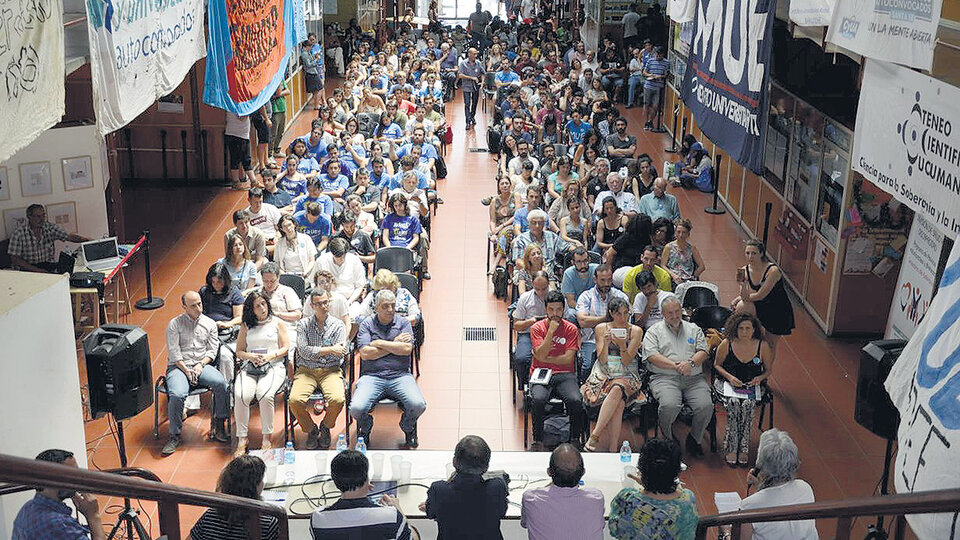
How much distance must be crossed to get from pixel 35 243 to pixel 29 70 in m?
4.64

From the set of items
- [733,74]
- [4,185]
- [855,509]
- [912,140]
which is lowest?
[4,185]

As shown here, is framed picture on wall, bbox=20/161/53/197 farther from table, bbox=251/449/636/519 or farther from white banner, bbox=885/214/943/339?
white banner, bbox=885/214/943/339

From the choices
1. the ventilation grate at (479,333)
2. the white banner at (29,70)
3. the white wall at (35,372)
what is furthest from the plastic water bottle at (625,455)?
the white banner at (29,70)

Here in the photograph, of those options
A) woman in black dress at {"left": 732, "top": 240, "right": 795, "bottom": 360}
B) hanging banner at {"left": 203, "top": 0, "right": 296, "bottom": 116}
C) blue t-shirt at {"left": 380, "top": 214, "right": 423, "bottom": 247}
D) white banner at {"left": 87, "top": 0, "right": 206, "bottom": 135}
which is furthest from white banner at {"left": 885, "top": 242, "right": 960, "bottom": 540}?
hanging banner at {"left": 203, "top": 0, "right": 296, "bottom": 116}

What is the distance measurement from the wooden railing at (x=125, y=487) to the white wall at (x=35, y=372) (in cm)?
227

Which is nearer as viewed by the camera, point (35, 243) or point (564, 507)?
point (564, 507)

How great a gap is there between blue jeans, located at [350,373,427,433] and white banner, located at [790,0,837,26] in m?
4.37

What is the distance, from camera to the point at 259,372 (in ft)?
27.7

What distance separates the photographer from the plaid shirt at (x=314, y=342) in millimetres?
8352

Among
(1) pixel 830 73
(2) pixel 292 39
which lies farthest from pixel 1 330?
(2) pixel 292 39

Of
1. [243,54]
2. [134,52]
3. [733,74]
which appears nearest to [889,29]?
[733,74]

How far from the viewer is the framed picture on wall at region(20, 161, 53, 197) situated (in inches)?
426

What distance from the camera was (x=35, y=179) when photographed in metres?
10.9

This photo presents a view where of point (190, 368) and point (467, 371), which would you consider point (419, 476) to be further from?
point (467, 371)
